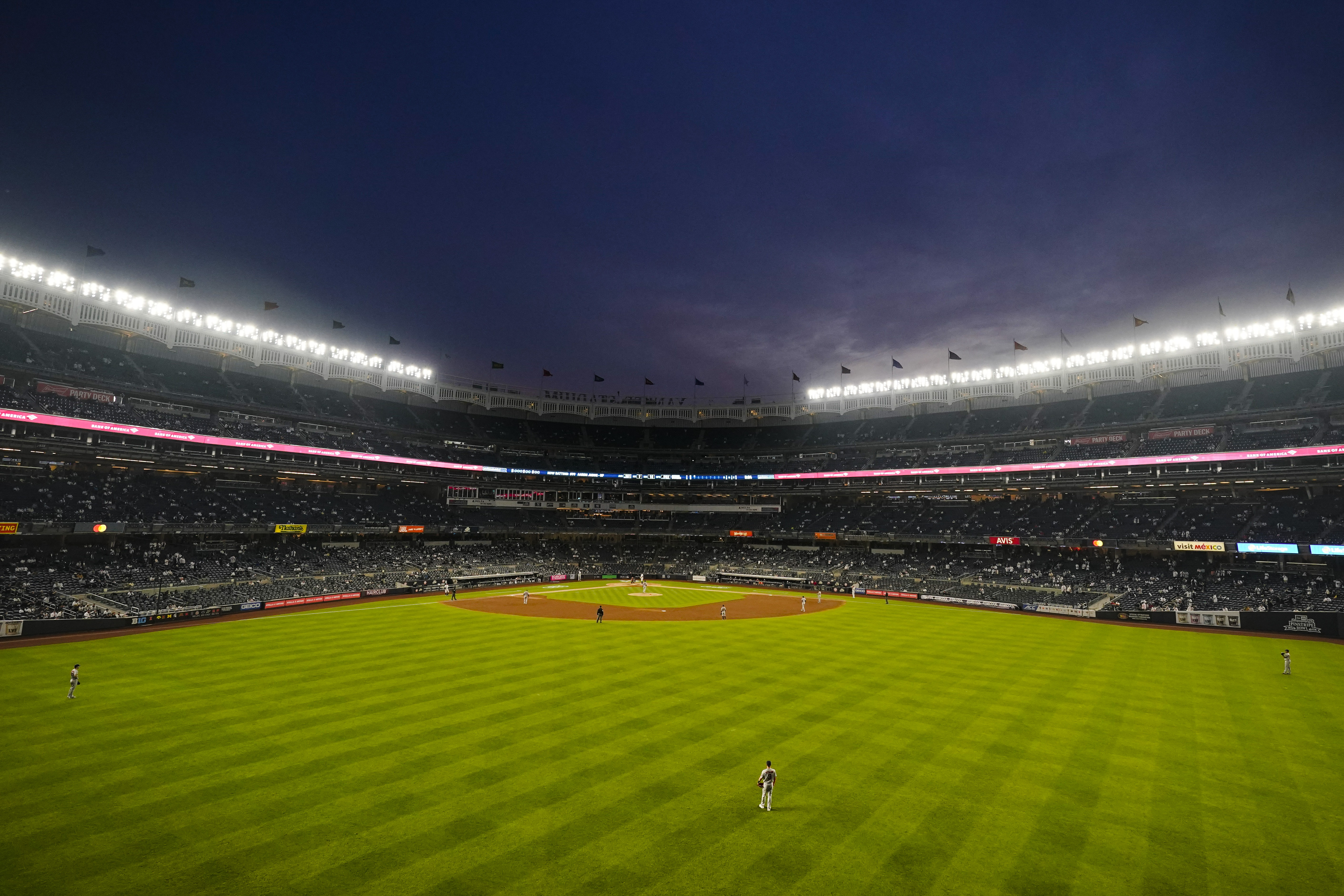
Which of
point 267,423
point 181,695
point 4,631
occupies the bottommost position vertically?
point 4,631

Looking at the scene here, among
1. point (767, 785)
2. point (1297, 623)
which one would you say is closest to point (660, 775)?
point (767, 785)

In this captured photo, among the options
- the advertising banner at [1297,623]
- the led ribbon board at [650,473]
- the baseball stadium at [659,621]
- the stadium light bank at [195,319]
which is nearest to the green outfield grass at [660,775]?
the baseball stadium at [659,621]

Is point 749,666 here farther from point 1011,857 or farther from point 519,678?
point 1011,857

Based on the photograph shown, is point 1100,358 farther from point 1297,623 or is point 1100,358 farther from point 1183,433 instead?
point 1297,623

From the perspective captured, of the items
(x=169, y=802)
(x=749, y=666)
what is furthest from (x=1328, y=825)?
(x=169, y=802)

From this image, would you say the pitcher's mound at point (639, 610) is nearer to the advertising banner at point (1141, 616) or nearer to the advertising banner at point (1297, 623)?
the advertising banner at point (1141, 616)
